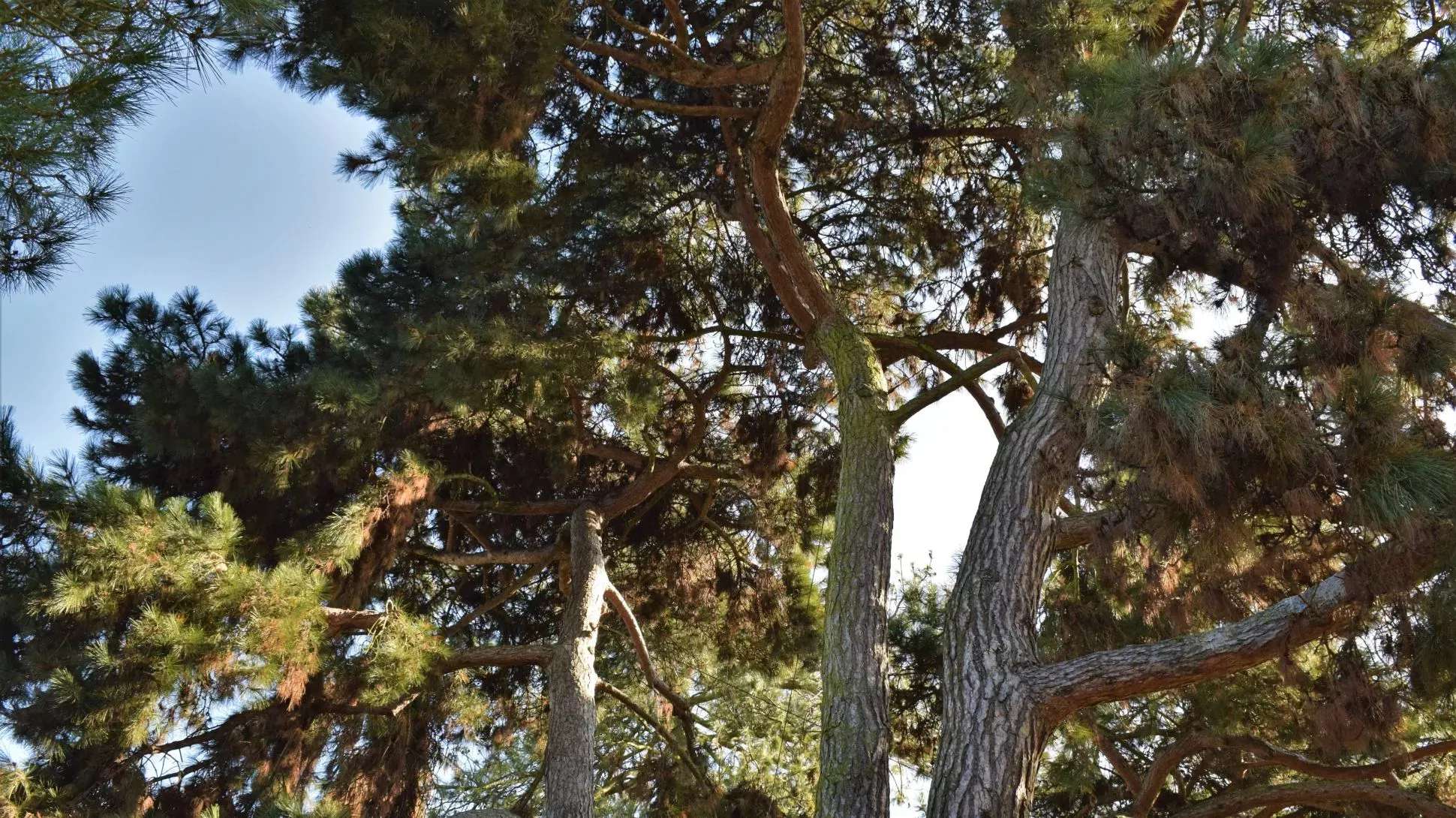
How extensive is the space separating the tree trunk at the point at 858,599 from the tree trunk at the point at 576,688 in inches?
68.0

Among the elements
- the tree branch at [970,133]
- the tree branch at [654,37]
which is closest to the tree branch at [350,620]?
the tree branch at [654,37]

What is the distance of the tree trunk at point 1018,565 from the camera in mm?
3898

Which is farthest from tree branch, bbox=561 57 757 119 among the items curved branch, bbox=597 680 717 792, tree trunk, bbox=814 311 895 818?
curved branch, bbox=597 680 717 792

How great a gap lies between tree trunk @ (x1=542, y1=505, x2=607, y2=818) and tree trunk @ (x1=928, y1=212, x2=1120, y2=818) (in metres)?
2.33

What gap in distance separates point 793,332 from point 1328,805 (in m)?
4.10

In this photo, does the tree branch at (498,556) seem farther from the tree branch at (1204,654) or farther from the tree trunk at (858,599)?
the tree branch at (1204,654)

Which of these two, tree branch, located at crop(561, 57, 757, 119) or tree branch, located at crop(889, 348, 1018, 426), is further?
tree branch, located at crop(889, 348, 1018, 426)

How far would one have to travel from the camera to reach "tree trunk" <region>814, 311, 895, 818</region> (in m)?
4.22

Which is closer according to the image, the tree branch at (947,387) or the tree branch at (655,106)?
the tree branch at (655,106)

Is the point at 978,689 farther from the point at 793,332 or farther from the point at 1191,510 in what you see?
the point at 793,332

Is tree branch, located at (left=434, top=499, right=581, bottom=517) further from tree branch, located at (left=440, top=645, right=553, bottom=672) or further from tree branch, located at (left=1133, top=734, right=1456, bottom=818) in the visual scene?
tree branch, located at (left=1133, top=734, right=1456, bottom=818)

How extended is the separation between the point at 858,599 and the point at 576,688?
1998 mm

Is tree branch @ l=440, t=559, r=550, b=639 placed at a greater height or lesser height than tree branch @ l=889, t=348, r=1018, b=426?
lesser

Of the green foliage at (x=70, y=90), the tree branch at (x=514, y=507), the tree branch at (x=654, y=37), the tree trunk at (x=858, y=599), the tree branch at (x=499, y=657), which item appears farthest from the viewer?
the tree branch at (x=514, y=507)
